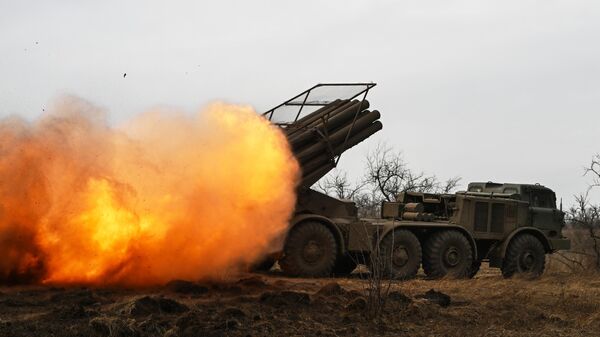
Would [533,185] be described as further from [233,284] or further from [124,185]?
[124,185]

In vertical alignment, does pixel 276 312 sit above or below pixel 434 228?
below

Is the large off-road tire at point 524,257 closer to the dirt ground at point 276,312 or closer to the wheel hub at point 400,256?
the wheel hub at point 400,256

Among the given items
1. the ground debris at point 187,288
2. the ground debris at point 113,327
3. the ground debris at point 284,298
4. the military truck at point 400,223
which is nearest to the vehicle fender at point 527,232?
the military truck at point 400,223

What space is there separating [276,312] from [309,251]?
6121mm

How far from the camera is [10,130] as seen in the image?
46.4ft

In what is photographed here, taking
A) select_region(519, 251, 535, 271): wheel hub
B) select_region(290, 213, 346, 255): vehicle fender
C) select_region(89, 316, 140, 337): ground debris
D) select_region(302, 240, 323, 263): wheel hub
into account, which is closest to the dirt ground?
select_region(89, 316, 140, 337): ground debris

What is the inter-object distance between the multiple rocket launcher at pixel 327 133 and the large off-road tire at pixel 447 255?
10.6 ft

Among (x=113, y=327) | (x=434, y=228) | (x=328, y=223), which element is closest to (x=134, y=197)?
(x=113, y=327)

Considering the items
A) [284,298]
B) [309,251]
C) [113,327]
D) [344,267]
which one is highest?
[309,251]

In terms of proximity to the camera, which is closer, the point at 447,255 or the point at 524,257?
the point at 447,255

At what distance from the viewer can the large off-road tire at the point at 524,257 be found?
2170 centimetres

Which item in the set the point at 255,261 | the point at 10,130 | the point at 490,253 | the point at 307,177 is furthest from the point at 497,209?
the point at 10,130

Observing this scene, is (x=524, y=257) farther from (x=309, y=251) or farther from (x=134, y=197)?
(x=134, y=197)

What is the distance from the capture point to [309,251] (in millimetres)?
18547
